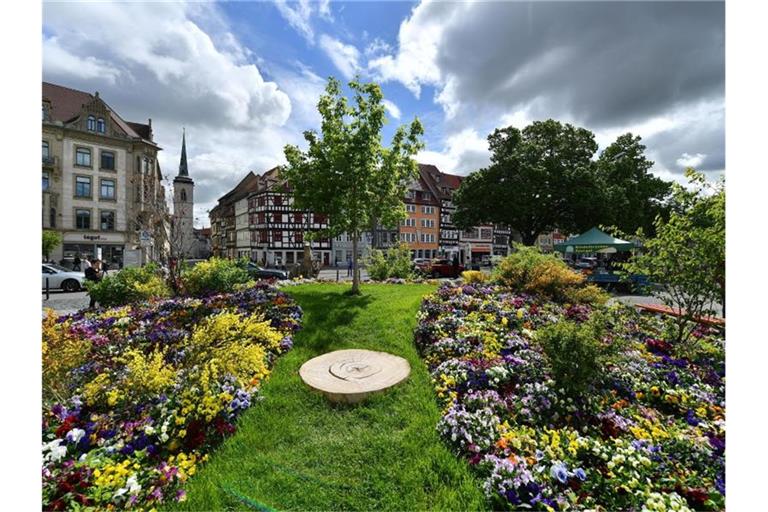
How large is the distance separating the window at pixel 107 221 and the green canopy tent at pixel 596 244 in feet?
132

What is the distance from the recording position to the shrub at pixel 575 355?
4.00 m

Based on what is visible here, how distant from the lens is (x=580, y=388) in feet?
13.2

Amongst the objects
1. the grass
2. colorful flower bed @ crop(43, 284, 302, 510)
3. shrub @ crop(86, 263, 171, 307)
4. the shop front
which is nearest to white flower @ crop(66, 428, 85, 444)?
colorful flower bed @ crop(43, 284, 302, 510)

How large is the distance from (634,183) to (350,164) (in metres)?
32.0

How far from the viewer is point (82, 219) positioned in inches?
1318

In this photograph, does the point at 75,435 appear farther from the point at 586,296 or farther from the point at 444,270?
the point at 444,270

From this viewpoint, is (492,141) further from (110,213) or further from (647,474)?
(110,213)

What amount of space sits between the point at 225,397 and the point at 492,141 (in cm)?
2956

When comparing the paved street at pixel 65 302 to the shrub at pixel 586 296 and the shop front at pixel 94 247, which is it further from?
the shop front at pixel 94 247

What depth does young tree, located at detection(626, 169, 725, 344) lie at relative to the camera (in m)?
5.48

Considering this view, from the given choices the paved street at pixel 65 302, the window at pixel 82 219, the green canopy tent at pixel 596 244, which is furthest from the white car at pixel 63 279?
the green canopy tent at pixel 596 244

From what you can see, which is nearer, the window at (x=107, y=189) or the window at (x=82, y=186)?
the window at (x=82, y=186)

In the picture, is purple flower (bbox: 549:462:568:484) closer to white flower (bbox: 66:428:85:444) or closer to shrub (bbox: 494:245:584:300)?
white flower (bbox: 66:428:85:444)

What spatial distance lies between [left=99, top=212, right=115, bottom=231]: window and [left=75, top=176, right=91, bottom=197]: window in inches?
89.4
